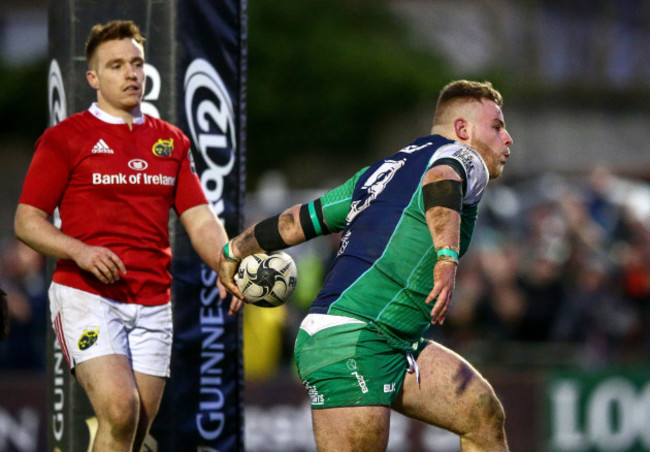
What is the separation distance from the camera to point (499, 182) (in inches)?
711

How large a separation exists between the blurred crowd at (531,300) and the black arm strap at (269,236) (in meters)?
6.64

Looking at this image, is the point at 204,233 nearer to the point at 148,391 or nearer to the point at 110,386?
the point at 148,391

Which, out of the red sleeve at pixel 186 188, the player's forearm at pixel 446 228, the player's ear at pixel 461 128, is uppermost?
the player's ear at pixel 461 128

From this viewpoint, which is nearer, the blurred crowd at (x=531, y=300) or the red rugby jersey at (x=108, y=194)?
the red rugby jersey at (x=108, y=194)

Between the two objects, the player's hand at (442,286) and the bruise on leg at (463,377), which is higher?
Result: the player's hand at (442,286)

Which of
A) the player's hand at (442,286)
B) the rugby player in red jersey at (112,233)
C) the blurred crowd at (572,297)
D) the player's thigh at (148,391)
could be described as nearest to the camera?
the player's hand at (442,286)

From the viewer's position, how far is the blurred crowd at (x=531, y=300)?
12797 mm

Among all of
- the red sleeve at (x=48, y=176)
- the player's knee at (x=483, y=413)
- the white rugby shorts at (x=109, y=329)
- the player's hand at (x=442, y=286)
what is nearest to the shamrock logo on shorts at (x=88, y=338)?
the white rugby shorts at (x=109, y=329)

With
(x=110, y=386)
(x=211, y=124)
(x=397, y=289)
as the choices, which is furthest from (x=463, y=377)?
(x=211, y=124)

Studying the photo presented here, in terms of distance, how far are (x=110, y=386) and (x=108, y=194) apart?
1057 millimetres

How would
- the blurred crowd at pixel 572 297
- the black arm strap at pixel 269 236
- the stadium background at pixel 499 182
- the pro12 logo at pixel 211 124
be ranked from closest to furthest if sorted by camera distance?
the black arm strap at pixel 269 236 < the pro12 logo at pixel 211 124 < the stadium background at pixel 499 182 < the blurred crowd at pixel 572 297

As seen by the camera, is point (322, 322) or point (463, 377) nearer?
point (322, 322)

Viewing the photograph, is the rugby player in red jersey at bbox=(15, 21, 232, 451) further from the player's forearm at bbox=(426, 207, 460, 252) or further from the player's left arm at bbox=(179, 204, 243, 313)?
the player's forearm at bbox=(426, 207, 460, 252)

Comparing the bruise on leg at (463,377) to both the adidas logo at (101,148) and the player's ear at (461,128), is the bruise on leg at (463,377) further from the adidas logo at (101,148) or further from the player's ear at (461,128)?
A: the adidas logo at (101,148)
